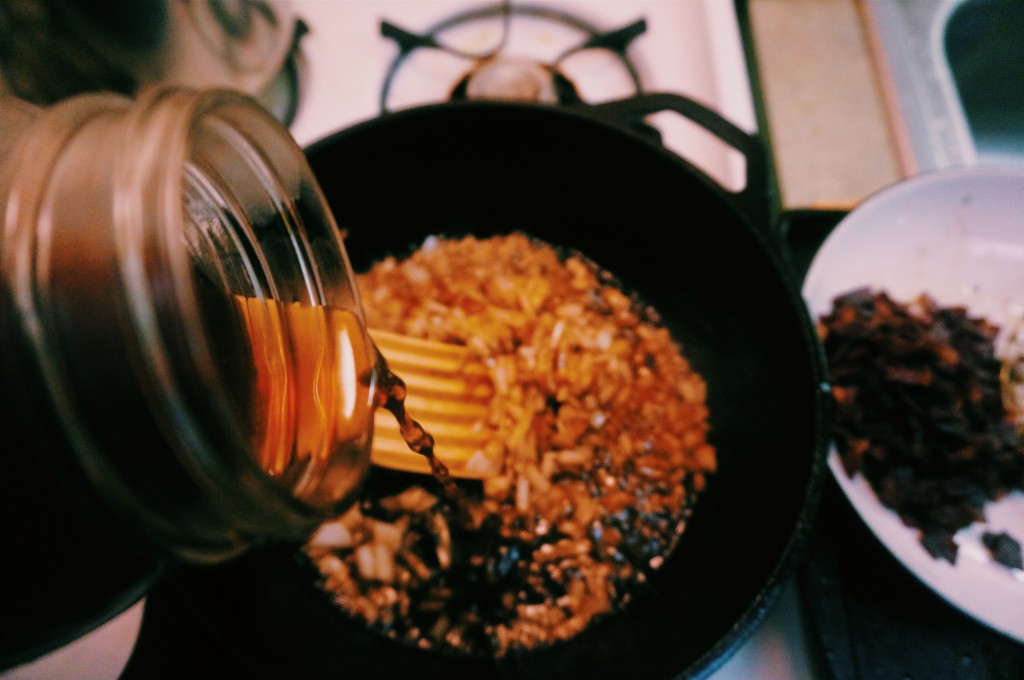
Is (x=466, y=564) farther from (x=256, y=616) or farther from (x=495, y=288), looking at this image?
(x=495, y=288)

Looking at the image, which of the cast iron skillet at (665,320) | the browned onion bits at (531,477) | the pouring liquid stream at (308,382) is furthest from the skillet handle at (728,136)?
the pouring liquid stream at (308,382)

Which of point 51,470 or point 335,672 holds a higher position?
point 51,470

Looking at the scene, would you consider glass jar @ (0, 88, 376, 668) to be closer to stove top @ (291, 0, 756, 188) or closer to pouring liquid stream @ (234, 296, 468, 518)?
pouring liquid stream @ (234, 296, 468, 518)

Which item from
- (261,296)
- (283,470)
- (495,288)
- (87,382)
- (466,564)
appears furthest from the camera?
(495,288)

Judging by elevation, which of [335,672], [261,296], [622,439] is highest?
[261,296]

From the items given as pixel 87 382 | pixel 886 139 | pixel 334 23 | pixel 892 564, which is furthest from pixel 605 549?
pixel 334 23

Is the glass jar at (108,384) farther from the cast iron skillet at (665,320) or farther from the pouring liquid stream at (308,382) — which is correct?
the cast iron skillet at (665,320)
